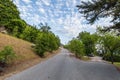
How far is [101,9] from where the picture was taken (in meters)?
23.2

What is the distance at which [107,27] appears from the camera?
2697cm

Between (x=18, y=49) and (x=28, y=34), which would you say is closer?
(x=18, y=49)

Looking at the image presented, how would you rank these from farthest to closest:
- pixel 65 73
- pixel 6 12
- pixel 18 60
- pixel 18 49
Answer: pixel 6 12 < pixel 18 49 < pixel 18 60 < pixel 65 73

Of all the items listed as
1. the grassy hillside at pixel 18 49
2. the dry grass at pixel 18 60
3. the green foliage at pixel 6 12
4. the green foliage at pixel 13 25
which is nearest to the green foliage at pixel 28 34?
the green foliage at pixel 13 25

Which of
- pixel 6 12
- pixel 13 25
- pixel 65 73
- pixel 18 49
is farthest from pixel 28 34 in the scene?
Answer: pixel 65 73

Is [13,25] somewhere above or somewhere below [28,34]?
above

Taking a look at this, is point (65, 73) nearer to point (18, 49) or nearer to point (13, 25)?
point (18, 49)

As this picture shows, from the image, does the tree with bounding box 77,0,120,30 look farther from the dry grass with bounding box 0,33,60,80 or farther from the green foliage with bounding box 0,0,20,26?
the green foliage with bounding box 0,0,20,26

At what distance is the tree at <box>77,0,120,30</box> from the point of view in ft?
70.6

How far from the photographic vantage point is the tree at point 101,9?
21.5 m

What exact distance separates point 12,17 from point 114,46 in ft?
86.5

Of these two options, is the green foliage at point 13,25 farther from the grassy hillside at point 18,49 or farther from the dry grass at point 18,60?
the dry grass at point 18,60

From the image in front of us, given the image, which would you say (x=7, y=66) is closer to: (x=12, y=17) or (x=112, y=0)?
(x=112, y=0)

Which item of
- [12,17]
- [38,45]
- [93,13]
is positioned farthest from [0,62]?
[12,17]
